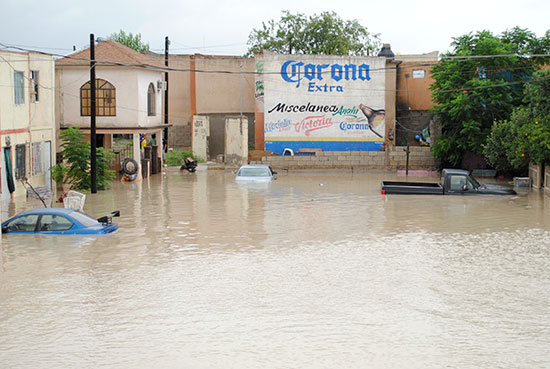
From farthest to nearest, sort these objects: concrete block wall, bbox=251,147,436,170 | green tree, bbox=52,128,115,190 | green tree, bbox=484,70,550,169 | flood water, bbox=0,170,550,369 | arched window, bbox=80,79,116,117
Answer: concrete block wall, bbox=251,147,436,170
arched window, bbox=80,79,116,117
green tree, bbox=52,128,115,190
green tree, bbox=484,70,550,169
flood water, bbox=0,170,550,369

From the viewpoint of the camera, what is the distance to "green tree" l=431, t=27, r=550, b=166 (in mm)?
38625

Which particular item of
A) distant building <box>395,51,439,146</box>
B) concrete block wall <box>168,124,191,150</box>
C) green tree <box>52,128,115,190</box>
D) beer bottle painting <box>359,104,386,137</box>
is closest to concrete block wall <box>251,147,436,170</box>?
beer bottle painting <box>359,104,386,137</box>

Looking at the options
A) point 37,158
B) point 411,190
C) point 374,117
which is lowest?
point 411,190

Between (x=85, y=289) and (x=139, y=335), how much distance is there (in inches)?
129

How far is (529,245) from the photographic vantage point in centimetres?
1980

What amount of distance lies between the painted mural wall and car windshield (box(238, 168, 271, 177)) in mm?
11506

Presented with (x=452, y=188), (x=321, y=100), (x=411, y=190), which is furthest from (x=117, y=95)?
(x=452, y=188)

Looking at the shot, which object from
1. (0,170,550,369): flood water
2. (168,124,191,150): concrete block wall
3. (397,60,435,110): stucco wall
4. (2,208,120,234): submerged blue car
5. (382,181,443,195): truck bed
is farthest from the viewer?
(168,124,191,150): concrete block wall

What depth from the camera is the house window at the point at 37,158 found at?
3057cm

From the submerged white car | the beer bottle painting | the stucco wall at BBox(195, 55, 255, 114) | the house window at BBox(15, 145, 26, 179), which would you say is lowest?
the submerged white car

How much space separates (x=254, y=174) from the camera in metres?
34.2

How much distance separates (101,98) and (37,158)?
609cm

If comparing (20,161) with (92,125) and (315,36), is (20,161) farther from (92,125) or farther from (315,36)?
(315,36)

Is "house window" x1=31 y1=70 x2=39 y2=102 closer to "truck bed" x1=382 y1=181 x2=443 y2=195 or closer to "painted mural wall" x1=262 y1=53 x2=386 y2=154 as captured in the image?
"truck bed" x1=382 y1=181 x2=443 y2=195
